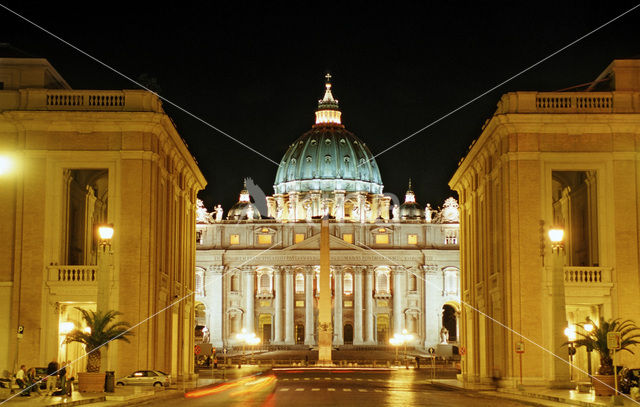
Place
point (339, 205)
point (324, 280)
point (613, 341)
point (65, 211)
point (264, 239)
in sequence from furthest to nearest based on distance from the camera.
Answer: point (339, 205)
point (264, 239)
point (324, 280)
point (65, 211)
point (613, 341)

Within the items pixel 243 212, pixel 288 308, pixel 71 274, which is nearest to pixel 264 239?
pixel 288 308

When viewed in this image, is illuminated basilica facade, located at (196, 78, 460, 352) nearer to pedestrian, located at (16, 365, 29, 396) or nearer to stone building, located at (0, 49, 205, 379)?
stone building, located at (0, 49, 205, 379)

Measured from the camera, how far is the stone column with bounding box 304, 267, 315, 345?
482 ft

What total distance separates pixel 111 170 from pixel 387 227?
10912cm

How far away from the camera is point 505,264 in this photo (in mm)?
46281

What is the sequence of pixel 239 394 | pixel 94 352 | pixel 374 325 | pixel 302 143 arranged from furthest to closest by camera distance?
1. pixel 302 143
2. pixel 374 325
3. pixel 239 394
4. pixel 94 352

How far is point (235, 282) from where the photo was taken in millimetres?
150375

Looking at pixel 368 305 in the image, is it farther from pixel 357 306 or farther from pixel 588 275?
pixel 588 275

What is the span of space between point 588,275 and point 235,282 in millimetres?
107606

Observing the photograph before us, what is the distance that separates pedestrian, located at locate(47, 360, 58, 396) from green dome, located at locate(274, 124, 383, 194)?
139 meters

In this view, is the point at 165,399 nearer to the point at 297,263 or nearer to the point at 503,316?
the point at 503,316

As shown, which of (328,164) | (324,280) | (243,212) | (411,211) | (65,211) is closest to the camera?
(65,211)

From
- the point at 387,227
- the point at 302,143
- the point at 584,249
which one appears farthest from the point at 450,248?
A: the point at 584,249

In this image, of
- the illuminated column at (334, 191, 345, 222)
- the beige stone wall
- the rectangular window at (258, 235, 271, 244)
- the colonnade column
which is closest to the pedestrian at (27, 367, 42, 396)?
the beige stone wall
